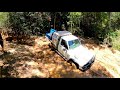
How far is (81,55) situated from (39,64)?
1.29 meters

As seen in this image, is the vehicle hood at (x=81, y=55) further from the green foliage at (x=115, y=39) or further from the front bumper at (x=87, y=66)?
the green foliage at (x=115, y=39)

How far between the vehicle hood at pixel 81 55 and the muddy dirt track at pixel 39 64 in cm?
25

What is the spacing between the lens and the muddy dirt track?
239 inches

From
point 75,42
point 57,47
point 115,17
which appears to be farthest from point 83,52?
point 115,17

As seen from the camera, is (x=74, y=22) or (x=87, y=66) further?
(x=74, y=22)

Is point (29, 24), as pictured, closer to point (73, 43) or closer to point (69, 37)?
point (69, 37)

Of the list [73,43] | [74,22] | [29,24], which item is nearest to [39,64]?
[73,43]

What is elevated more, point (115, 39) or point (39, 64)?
point (115, 39)

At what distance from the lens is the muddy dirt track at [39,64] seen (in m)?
6.06

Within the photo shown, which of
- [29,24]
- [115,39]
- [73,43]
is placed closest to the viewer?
[73,43]

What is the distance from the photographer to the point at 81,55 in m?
6.31

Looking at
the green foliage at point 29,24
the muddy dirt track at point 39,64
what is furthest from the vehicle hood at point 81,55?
the green foliage at point 29,24

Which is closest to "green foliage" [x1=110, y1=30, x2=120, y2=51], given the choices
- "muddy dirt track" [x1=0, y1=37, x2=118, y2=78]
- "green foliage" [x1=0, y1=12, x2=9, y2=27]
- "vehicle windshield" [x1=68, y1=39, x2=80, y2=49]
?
"muddy dirt track" [x1=0, y1=37, x2=118, y2=78]
